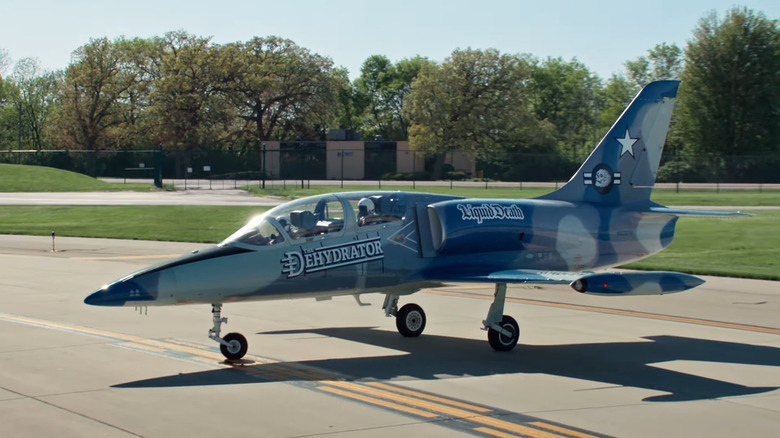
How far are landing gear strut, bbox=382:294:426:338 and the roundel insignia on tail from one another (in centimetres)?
404

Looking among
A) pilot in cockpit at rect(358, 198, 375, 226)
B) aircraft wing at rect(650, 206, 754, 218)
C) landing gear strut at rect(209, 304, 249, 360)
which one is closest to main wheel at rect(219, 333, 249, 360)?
landing gear strut at rect(209, 304, 249, 360)

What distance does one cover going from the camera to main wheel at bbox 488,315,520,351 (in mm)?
12695

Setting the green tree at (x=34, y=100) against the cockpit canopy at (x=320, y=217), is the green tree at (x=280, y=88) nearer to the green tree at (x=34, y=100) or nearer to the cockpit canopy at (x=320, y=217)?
the green tree at (x=34, y=100)

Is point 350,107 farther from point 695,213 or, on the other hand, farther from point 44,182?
point 695,213

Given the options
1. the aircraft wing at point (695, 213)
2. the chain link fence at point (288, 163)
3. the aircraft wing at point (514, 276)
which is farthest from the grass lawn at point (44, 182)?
the aircraft wing at point (514, 276)

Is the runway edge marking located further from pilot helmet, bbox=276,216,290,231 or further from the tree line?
the tree line

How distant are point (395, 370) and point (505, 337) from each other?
216 cm

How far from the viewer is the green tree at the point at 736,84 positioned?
80.9 m

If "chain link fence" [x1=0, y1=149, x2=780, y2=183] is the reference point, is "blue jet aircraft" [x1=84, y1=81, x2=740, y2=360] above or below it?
below

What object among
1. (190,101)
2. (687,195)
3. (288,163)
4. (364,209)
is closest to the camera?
(364,209)

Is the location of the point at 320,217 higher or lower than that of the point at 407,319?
higher

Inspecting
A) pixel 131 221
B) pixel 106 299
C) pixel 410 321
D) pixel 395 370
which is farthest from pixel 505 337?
pixel 131 221

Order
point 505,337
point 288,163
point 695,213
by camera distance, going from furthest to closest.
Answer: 1. point 288,163
2. point 695,213
3. point 505,337

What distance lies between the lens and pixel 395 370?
11.4m
